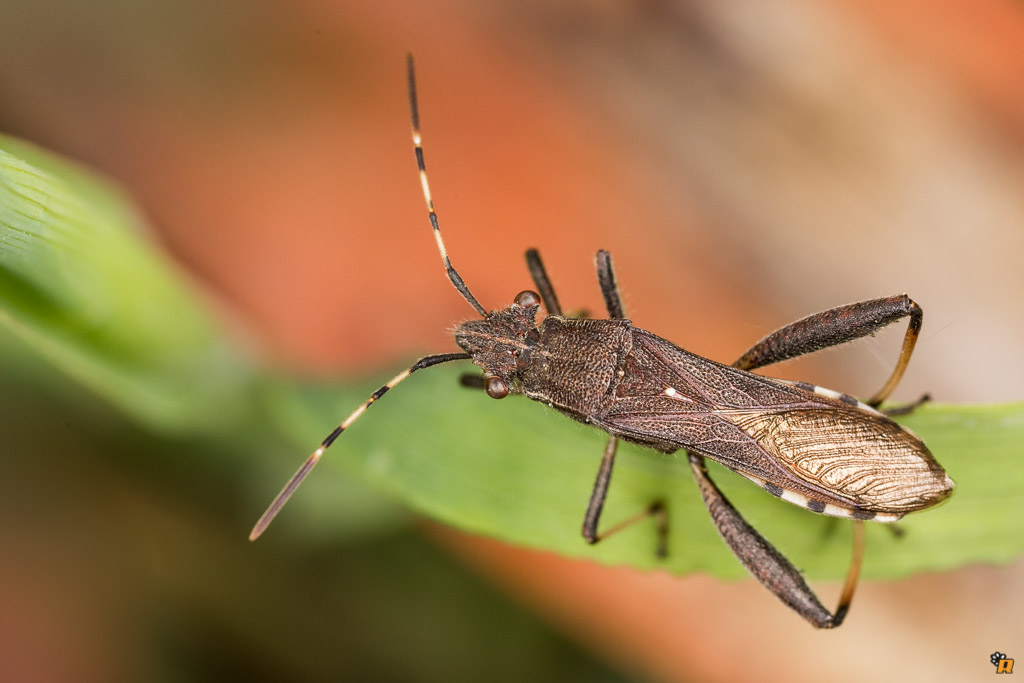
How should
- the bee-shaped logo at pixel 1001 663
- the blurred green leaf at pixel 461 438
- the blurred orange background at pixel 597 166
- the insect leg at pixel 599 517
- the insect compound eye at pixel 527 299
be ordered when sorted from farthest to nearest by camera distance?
1. the blurred orange background at pixel 597 166
2. the bee-shaped logo at pixel 1001 663
3. the insect compound eye at pixel 527 299
4. the insect leg at pixel 599 517
5. the blurred green leaf at pixel 461 438

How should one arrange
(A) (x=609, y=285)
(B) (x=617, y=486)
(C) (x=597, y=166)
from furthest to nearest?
(C) (x=597, y=166)
(A) (x=609, y=285)
(B) (x=617, y=486)

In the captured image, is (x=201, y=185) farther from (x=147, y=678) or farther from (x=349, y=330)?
(x=147, y=678)

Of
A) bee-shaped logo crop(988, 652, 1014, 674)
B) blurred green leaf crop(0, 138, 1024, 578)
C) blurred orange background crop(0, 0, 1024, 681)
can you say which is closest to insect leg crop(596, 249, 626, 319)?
blurred orange background crop(0, 0, 1024, 681)

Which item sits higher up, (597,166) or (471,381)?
(597,166)

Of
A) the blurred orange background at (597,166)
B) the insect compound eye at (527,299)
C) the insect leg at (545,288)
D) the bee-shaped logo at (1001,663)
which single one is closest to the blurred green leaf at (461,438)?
the insect compound eye at (527,299)

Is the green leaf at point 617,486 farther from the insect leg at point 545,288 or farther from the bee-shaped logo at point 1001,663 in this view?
the bee-shaped logo at point 1001,663

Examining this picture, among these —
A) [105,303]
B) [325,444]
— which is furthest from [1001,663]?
[105,303]

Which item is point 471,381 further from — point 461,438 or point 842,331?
point 842,331
